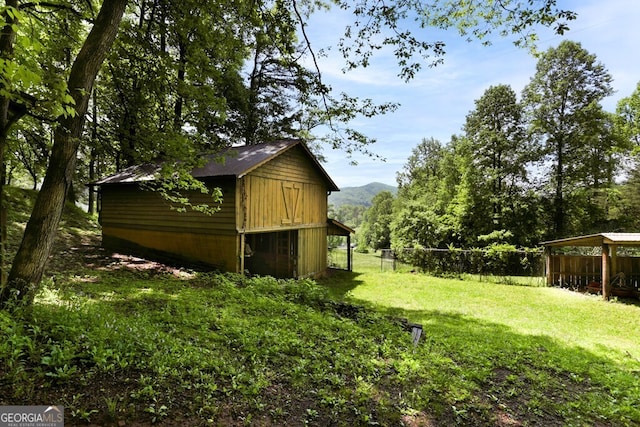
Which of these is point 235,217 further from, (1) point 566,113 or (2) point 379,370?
(1) point 566,113

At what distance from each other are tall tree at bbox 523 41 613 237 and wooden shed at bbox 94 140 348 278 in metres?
16.7

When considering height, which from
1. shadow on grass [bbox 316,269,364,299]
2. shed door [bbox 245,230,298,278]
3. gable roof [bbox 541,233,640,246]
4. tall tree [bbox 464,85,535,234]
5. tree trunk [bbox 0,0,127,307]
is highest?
tall tree [bbox 464,85,535,234]

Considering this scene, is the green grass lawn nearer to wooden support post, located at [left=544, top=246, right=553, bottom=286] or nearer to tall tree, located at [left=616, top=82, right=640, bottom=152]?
wooden support post, located at [left=544, top=246, right=553, bottom=286]

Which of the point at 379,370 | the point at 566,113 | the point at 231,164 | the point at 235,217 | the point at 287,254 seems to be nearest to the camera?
the point at 379,370

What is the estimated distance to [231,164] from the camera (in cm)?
1112

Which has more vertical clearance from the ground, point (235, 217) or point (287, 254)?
point (235, 217)

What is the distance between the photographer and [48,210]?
13.5ft

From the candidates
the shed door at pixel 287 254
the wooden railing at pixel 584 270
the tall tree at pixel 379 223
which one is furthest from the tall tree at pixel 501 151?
the tall tree at pixel 379 223

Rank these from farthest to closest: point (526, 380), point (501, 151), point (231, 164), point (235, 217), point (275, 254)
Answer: point (501, 151), point (275, 254), point (231, 164), point (235, 217), point (526, 380)

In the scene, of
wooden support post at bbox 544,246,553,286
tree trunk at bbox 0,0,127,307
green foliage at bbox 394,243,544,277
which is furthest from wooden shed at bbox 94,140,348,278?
wooden support post at bbox 544,246,553,286

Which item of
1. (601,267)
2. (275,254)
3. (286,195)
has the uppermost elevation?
(286,195)

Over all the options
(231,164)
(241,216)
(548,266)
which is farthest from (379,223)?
(241,216)

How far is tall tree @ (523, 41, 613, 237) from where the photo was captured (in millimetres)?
20125

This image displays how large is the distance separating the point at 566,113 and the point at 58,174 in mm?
27049
